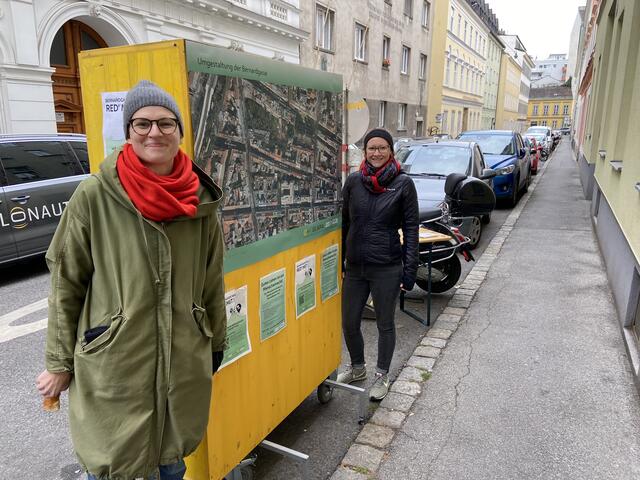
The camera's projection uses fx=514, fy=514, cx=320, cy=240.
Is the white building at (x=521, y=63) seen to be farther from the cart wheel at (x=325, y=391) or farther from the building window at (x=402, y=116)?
the cart wheel at (x=325, y=391)

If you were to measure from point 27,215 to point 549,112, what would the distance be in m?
111

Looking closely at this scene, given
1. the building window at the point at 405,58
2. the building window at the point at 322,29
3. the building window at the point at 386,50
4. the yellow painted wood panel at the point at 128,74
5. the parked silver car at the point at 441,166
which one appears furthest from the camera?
the building window at the point at 405,58

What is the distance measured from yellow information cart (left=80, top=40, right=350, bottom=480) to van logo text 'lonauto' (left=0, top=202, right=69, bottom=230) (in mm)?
4779

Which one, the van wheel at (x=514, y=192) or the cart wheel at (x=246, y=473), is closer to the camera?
the cart wheel at (x=246, y=473)

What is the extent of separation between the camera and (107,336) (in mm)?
1765

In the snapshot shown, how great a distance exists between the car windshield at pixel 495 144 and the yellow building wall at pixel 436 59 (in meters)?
22.7

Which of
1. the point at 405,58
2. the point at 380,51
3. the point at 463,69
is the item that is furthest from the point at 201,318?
the point at 463,69

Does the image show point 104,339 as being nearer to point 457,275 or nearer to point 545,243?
point 457,275

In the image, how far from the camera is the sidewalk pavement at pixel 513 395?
305cm

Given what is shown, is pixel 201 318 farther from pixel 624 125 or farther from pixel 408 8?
pixel 408 8

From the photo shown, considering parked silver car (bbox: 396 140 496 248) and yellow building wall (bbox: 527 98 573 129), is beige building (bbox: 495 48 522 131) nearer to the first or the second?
yellow building wall (bbox: 527 98 573 129)

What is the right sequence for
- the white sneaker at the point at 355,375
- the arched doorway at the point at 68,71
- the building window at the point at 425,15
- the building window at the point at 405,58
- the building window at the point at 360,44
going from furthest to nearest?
the building window at the point at 425,15, the building window at the point at 405,58, the building window at the point at 360,44, the arched doorway at the point at 68,71, the white sneaker at the point at 355,375

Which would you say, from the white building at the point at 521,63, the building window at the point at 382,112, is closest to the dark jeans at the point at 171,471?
the building window at the point at 382,112

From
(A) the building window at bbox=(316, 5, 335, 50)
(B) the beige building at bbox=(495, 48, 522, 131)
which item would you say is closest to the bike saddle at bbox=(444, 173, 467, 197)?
(A) the building window at bbox=(316, 5, 335, 50)
